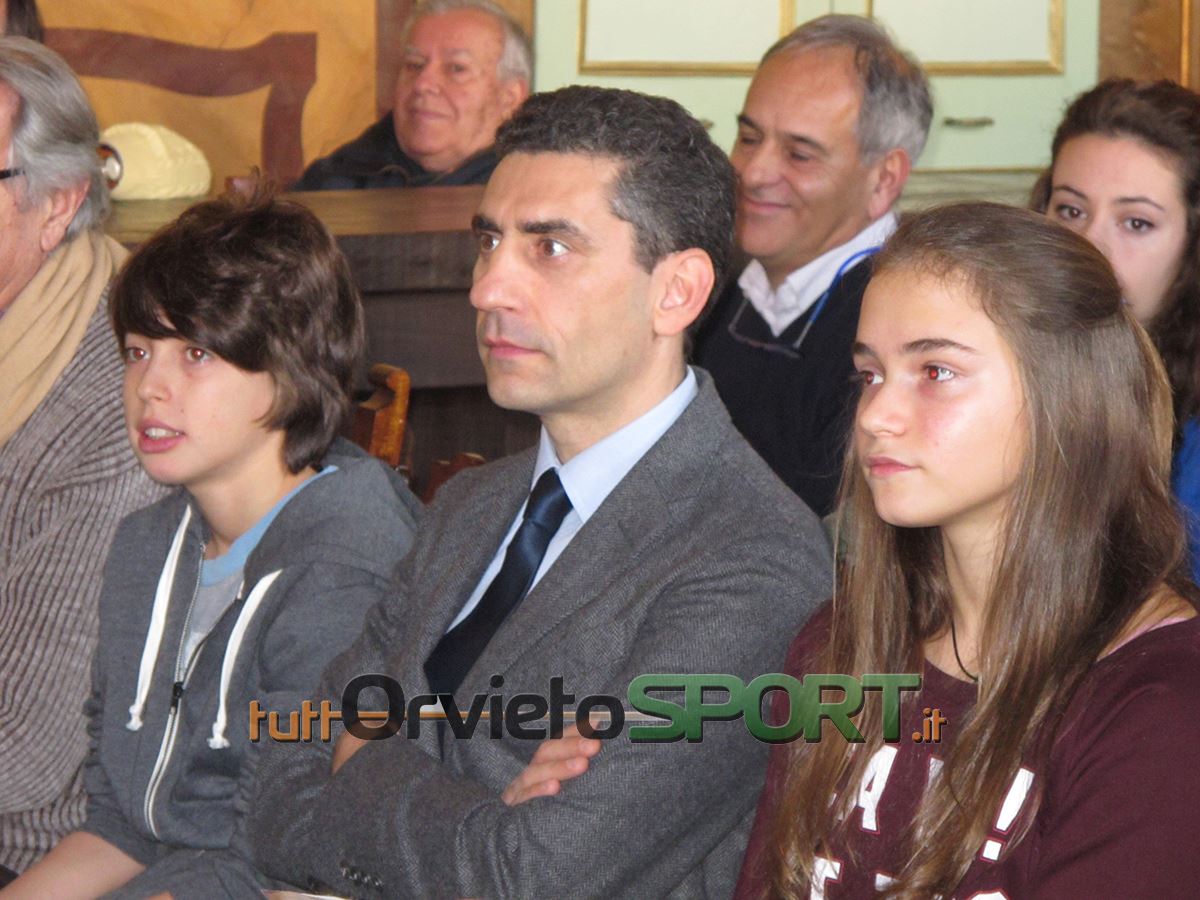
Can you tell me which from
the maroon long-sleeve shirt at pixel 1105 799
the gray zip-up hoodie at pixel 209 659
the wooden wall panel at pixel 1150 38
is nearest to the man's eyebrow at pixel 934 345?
the maroon long-sleeve shirt at pixel 1105 799

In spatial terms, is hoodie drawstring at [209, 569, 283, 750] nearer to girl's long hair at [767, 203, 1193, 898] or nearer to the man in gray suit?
the man in gray suit

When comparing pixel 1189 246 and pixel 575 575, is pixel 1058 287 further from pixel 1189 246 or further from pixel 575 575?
pixel 1189 246

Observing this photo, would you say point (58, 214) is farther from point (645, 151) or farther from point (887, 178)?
point (887, 178)

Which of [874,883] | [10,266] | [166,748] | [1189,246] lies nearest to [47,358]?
[10,266]

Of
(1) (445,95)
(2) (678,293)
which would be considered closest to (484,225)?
(2) (678,293)

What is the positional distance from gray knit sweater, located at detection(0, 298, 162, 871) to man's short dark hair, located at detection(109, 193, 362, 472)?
0.64ft

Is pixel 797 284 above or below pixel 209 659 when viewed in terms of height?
above

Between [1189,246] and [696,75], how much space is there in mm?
3746

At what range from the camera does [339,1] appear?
5.46 meters

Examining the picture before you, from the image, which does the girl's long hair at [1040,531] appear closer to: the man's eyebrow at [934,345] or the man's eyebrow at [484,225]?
the man's eyebrow at [934,345]

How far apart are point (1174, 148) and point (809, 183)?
78 centimetres

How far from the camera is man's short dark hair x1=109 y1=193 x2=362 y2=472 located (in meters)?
1.81

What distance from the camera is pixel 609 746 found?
1.37m

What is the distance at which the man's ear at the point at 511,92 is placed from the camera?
4797 mm
